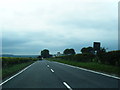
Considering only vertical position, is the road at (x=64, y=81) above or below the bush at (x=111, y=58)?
below

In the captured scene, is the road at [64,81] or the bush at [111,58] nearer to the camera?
the road at [64,81]

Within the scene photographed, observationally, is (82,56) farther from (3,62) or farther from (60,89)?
(60,89)

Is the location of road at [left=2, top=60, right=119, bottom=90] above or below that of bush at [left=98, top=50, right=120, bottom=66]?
below

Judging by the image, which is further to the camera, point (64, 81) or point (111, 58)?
point (111, 58)

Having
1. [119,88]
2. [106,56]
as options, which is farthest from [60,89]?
[106,56]

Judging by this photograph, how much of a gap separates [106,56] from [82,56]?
51.6ft

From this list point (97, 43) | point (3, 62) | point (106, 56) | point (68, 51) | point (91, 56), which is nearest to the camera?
point (106, 56)

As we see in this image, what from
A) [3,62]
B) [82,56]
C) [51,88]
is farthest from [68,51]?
[51,88]

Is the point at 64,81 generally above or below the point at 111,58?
below

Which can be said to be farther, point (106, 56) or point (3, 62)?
→ point (3, 62)

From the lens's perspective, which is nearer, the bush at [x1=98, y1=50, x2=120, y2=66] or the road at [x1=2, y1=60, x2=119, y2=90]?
the road at [x1=2, y1=60, x2=119, y2=90]

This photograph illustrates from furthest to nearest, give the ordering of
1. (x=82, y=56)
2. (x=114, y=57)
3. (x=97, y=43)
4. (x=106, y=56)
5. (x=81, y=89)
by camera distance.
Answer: (x=82, y=56) → (x=97, y=43) → (x=106, y=56) → (x=114, y=57) → (x=81, y=89)

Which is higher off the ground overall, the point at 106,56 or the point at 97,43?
the point at 97,43

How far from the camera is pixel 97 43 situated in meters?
30.3
